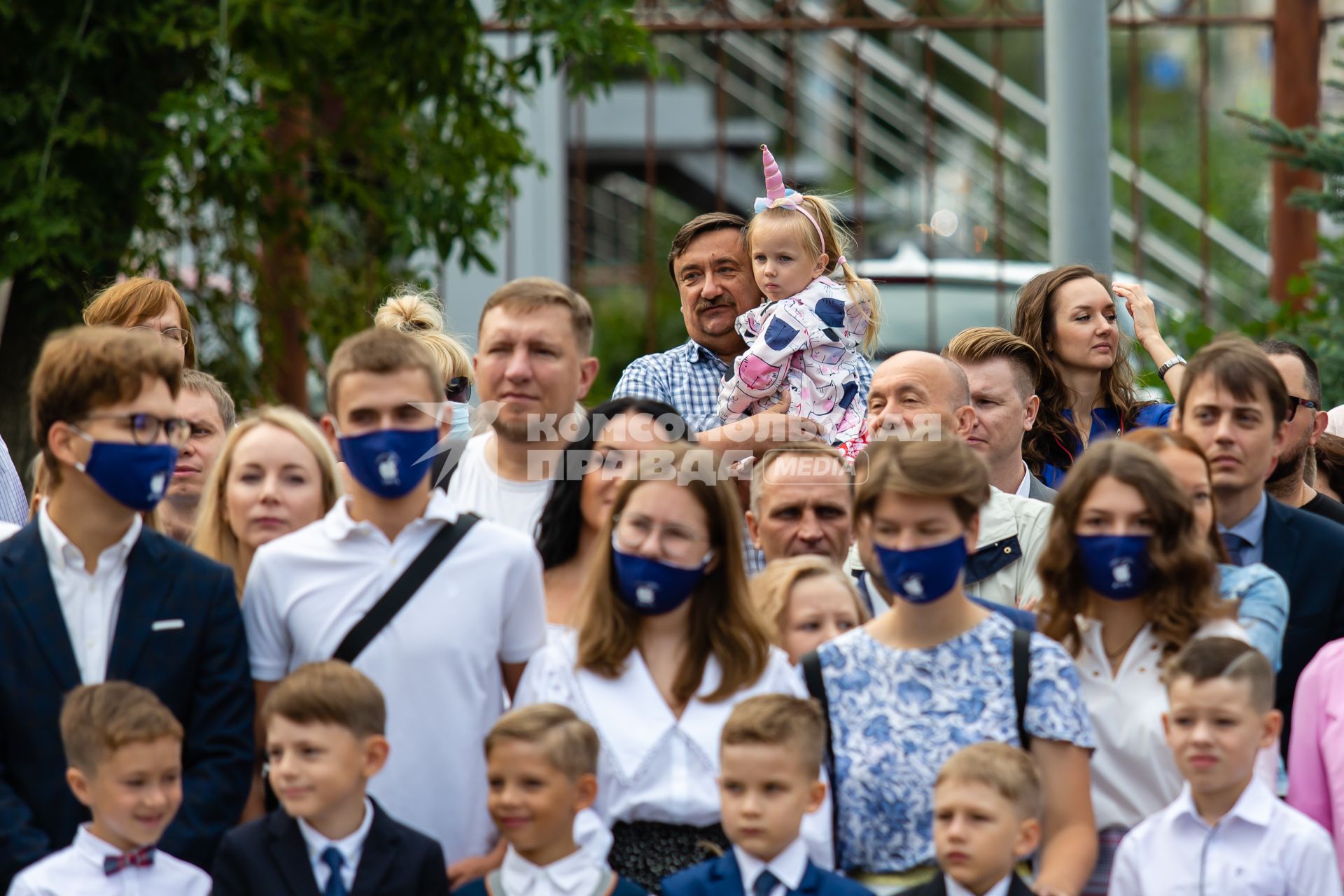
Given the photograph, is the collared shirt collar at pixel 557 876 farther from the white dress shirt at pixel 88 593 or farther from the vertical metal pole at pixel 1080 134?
the vertical metal pole at pixel 1080 134

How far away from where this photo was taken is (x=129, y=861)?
12.2 ft

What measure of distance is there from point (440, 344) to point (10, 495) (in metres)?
1.36

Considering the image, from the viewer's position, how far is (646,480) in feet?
13.5

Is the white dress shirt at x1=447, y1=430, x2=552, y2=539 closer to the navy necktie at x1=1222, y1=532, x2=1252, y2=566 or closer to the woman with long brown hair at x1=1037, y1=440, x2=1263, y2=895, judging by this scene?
the woman with long brown hair at x1=1037, y1=440, x2=1263, y2=895

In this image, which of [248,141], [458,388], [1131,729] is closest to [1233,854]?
[1131,729]

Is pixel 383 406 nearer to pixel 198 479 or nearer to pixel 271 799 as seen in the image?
pixel 271 799

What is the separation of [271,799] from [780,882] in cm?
119

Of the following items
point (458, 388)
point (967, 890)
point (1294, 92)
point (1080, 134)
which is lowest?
point (967, 890)

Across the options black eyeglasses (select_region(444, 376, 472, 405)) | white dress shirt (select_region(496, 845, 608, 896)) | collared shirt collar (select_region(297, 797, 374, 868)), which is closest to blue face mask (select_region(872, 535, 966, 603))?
white dress shirt (select_region(496, 845, 608, 896))

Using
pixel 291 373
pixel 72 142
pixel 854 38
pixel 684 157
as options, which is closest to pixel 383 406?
pixel 72 142

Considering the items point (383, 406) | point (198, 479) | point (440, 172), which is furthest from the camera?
point (440, 172)

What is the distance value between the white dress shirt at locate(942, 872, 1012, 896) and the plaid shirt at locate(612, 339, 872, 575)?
2405 mm

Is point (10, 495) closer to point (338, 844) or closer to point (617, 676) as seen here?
point (338, 844)

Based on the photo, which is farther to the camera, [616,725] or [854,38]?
[854,38]
